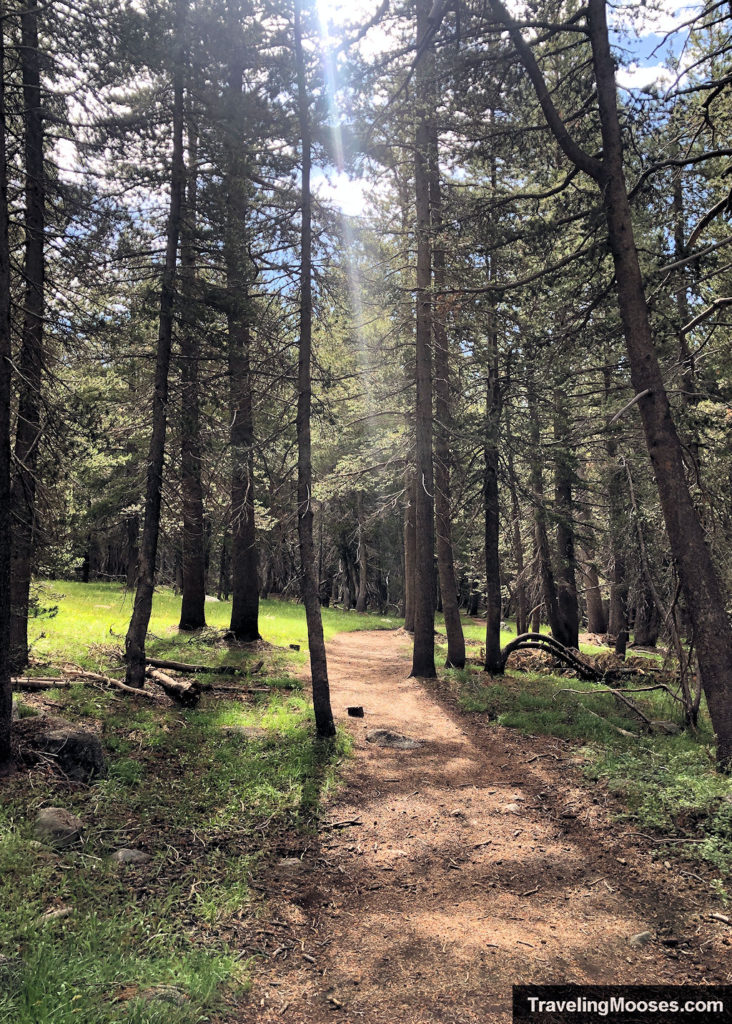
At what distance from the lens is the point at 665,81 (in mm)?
12938

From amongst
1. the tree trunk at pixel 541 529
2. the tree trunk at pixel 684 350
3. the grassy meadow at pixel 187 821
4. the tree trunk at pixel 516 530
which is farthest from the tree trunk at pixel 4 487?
the tree trunk at pixel 541 529

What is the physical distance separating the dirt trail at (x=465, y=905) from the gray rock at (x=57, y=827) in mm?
1932

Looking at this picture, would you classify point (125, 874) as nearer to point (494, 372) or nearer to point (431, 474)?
point (431, 474)

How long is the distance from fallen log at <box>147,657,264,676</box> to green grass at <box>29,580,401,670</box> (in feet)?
2.14

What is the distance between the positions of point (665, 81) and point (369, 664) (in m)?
16.1

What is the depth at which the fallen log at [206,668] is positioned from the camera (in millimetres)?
11258

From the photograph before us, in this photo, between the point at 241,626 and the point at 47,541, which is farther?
the point at 241,626

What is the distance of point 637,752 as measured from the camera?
306 inches

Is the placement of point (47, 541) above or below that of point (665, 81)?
below

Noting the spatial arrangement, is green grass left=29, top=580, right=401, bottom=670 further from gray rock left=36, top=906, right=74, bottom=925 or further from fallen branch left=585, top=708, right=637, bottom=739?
fallen branch left=585, top=708, right=637, bottom=739

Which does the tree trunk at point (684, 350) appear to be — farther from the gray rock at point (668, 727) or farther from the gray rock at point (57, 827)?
the gray rock at point (57, 827)

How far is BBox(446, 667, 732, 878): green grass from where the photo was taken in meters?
5.47

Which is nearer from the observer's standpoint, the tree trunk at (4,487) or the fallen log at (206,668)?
the tree trunk at (4,487)

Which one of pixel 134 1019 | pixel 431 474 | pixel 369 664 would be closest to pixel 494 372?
pixel 431 474
